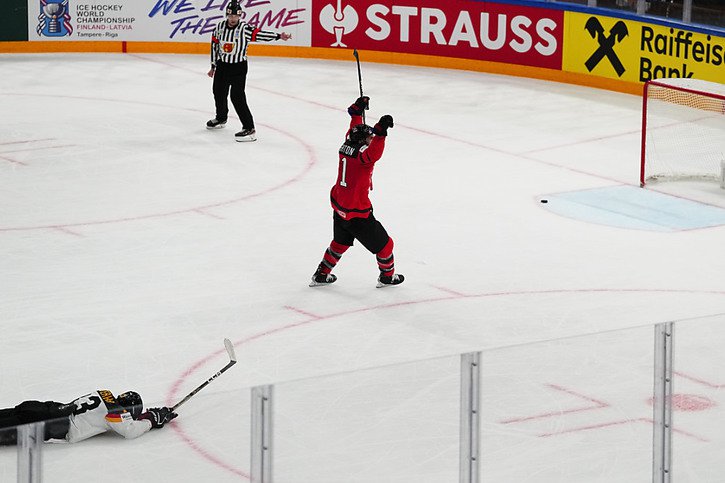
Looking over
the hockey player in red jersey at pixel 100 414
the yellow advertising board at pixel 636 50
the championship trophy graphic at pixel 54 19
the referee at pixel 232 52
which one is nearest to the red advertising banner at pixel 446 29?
the yellow advertising board at pixel 636 50

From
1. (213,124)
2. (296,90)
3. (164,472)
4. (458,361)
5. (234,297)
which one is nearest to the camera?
(164,472)

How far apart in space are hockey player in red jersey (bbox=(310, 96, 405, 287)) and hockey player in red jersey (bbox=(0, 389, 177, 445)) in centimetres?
267

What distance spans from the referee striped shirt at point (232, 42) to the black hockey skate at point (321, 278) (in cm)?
507

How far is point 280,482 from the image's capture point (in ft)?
14.8

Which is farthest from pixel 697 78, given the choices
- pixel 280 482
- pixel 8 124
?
pixel 280 482

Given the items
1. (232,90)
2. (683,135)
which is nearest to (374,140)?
(683,135)

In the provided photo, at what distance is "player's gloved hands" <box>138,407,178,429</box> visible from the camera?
18.2 feet

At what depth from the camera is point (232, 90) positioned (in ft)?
44.5

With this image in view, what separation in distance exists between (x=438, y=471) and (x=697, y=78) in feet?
34.8

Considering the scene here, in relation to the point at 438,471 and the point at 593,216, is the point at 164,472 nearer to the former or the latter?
the point at 438,471

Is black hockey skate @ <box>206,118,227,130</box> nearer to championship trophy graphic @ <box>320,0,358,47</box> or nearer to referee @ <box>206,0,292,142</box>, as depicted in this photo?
referee @ <box>206,0,292,142</box>

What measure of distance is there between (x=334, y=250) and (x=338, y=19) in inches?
366

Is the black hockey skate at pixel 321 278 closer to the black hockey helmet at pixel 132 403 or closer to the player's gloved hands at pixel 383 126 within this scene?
the player's gloved hands at pixel 383 126

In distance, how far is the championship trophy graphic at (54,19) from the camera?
58.3 feet
